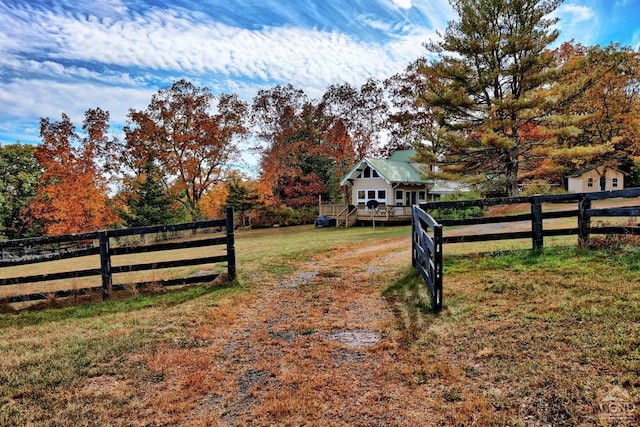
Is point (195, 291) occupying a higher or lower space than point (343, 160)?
lower

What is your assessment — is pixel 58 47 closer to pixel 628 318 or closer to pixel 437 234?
pixel 437 234

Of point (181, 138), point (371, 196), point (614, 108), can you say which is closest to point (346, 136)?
point (371, 196)

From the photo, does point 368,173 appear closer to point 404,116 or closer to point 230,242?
point 404,116

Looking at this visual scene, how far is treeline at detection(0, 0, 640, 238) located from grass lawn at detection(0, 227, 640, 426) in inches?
674

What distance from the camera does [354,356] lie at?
420 centimetres

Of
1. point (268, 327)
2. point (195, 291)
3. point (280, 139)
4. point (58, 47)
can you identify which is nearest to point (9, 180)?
point (280, 139)

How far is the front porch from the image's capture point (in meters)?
28.0

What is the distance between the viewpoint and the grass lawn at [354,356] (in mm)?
3064

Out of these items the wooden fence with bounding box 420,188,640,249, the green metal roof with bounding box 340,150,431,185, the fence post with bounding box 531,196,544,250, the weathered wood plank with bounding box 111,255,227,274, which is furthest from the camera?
the green metal roof with bounding box 340,150,431,185

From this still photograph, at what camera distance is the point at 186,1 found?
30.3 ft

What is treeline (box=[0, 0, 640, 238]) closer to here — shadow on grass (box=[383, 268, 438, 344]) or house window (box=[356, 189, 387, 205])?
house window (box=[356, 189, 387, 205])

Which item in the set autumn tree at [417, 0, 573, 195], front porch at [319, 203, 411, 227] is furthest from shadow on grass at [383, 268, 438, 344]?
front porch at [319, 203, 411, 227]

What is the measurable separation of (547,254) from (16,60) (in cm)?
1767

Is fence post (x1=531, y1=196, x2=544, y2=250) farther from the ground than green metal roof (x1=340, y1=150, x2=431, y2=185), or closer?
closer
